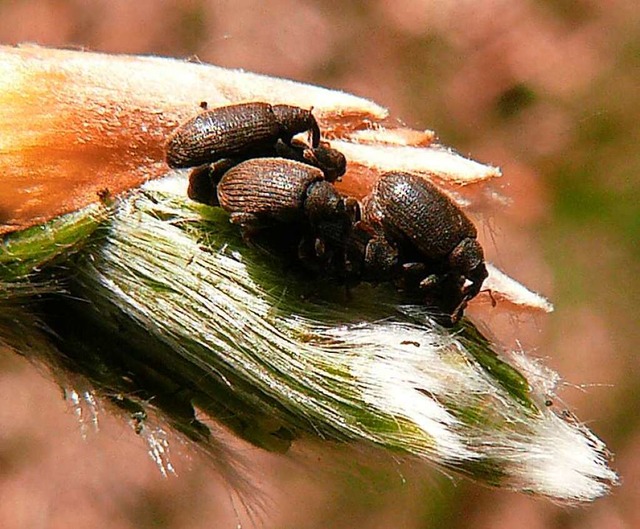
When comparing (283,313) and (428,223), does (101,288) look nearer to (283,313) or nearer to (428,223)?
(283,313)

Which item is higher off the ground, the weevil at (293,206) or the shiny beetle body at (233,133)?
the shiny beetle body at (233,133)

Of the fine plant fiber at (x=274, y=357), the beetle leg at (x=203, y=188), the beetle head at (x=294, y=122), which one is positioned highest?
the beetle head at (x=294, y=122)

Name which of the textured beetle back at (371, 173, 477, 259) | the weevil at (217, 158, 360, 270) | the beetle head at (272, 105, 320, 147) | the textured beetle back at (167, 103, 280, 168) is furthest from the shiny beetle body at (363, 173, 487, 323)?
the textured beetle back at (167, 103, 280, 168)

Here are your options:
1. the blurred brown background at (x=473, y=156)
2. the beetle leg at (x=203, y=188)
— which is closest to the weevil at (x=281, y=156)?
the beetle leg at (x=203, y=188)

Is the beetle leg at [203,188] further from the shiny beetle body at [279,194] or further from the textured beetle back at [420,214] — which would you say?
the textured beetle back at [420,214]

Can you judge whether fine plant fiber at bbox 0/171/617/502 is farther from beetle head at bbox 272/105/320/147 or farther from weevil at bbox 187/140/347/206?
beetle head at bbox 272/105/320/147

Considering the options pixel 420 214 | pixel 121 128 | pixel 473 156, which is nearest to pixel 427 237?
pixel 420 214
